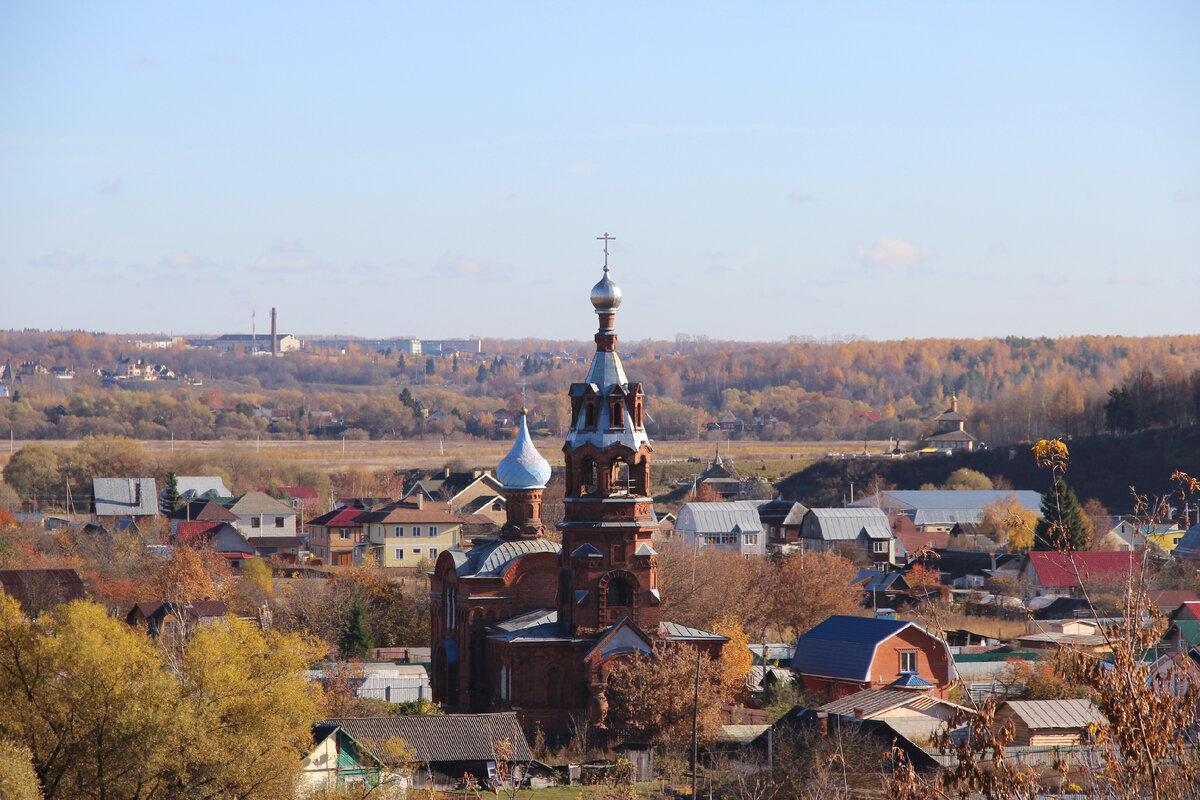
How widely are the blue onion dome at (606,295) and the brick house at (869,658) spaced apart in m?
10.8

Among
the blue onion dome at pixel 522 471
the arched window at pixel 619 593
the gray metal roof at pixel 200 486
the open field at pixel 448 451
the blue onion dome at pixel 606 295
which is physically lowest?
the open field at pixel 448 451

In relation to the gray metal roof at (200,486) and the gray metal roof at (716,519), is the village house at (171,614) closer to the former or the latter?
the gray metal roof at (716,519)

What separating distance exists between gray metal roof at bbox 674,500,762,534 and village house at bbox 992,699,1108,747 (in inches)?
1436

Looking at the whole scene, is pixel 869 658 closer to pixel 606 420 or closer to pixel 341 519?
pixel 606 420

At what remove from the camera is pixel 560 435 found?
14188 cm

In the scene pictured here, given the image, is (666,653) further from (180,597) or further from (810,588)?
(180,597)

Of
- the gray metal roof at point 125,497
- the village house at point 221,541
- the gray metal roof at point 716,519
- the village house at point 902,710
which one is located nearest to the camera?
the village house at point 902,710

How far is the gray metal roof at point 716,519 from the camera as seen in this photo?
6856 centimetres

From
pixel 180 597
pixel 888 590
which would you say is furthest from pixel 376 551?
pixel 888 590

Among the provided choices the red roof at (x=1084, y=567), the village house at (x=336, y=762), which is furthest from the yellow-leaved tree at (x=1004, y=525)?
the village house at (x=336, y=762)

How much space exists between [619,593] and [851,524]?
3641 centimetres

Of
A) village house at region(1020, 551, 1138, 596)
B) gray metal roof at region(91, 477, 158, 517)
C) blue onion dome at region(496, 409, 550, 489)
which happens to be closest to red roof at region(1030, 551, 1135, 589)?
village house at region(1020, 551, 1138, 596)

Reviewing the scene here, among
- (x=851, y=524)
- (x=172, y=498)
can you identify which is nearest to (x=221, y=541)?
(x=172, y=498)

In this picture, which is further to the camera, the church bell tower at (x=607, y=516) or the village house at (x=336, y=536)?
the village house at (x=336, y=536)
